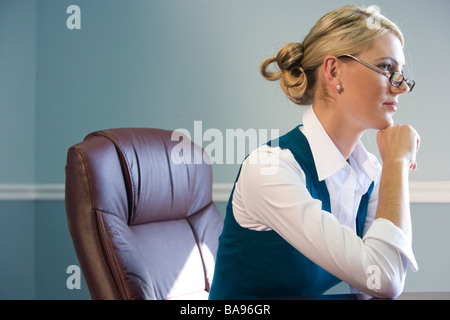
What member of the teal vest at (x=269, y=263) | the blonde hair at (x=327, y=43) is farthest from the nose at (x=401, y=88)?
the teal vest at (x=269, y=263)

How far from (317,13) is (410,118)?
569mm

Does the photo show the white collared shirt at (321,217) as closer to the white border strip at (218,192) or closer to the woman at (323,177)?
the woman at (323,177)

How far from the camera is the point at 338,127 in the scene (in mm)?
993

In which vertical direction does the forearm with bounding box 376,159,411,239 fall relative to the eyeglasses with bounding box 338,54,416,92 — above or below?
below

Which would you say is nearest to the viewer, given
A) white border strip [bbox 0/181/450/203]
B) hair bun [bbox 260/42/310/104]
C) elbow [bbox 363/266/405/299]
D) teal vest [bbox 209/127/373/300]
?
elbow [bbox 363/266/405/299]

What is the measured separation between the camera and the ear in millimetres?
952

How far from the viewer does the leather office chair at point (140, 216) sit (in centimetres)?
90

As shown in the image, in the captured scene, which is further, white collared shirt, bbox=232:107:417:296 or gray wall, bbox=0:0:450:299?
gray wall, bbox=0:0:450:299

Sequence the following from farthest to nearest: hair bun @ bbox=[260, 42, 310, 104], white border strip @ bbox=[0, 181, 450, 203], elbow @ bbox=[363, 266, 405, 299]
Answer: white border strip @ bbox=[0, 181, 450, 203]
hair bun @ bbox=[260, 42, 310, 104]
elbow @ bbox=[363, 266, 405, 299]

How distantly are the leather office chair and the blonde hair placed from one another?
38cm

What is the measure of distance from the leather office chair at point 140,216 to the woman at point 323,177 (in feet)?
0.71

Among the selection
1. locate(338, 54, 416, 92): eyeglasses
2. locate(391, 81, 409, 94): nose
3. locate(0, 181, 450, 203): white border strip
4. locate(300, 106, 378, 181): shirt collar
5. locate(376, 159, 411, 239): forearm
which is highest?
locate(338, 54, 416, 92): eyeglasses

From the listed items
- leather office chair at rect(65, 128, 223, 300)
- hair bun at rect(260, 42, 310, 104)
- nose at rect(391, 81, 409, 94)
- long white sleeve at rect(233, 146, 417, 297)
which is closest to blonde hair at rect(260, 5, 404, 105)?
hair bun at rect(260, 42, 310, 104)

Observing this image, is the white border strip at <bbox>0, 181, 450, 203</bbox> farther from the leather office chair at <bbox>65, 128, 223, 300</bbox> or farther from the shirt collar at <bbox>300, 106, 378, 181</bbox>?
the shirt collar at <bbox>300, 106, 378, 181</bbox>
